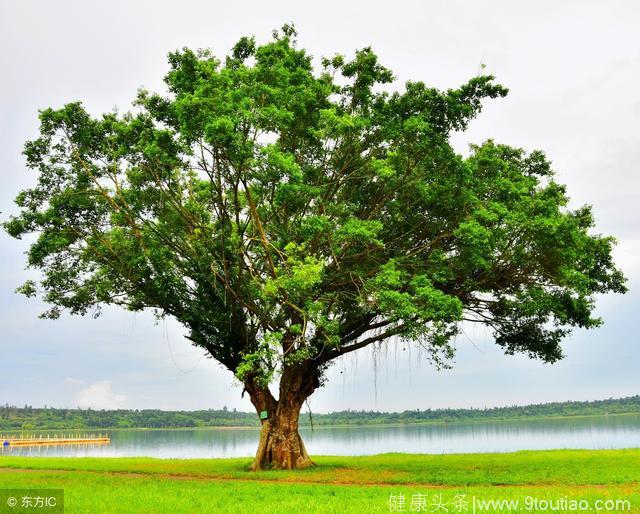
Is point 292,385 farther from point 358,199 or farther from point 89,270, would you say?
point 89,270

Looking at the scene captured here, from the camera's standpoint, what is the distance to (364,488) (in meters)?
14.3

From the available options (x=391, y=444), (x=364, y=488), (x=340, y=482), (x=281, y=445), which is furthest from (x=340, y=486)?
(x=391, y=444)

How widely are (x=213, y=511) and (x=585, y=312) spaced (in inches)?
581

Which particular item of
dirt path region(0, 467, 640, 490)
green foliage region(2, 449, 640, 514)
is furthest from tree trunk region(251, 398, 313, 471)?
dirt path region(0, 467, 640, 490)

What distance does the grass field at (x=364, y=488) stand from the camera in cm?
1078

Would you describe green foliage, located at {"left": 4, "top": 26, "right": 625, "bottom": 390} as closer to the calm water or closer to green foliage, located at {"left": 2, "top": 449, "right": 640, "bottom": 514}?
green foliage, located at {"left": 2, "top": 449, "right": 640, "bottom": 514}

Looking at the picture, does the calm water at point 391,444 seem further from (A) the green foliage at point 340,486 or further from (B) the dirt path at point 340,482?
(B) the dirt path at point 340,482

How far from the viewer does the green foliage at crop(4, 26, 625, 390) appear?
1702 centimetres

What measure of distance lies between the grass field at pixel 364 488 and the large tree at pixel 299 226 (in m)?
3.23

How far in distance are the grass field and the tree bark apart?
104cm

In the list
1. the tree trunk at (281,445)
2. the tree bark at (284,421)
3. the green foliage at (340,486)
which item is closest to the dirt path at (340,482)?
the green foliage at (340,486)

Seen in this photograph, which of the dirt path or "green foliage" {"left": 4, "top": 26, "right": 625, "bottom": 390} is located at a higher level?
"green foliage" {"left": 4, "top": 26, "right": 625, "bottom": 390}

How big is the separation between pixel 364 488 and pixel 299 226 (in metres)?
8.83

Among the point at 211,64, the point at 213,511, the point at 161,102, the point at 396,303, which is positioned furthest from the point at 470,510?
the point at 161,102
